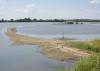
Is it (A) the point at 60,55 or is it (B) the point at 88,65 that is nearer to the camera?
(B) the point at 88,65

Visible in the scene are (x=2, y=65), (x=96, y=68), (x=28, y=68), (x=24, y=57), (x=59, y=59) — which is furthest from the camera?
(x=24, y=57)

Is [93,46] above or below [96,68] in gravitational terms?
below

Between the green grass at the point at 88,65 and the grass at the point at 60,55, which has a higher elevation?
the green grass at the point at 88,65

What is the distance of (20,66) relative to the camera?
23.0m

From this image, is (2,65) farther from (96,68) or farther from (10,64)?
(96,68)

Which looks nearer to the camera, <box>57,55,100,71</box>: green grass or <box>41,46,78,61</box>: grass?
<box>57,55,100,71</box>: green grass

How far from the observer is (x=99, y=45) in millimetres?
30062

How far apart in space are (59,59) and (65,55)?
77.4 inches

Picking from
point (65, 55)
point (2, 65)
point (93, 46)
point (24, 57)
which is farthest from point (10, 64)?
point (93, 46)

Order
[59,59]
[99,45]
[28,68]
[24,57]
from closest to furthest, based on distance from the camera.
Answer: [28,68], [59,59], [24,57], [99,45]

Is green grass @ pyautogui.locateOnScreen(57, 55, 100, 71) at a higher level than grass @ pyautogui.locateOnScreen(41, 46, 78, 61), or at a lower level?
higher

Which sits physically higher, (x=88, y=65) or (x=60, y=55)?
(x=88, y=65)

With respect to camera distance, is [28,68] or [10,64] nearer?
[28,68]

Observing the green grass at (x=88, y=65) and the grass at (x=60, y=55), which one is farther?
the grass at (x=60, y=55)
